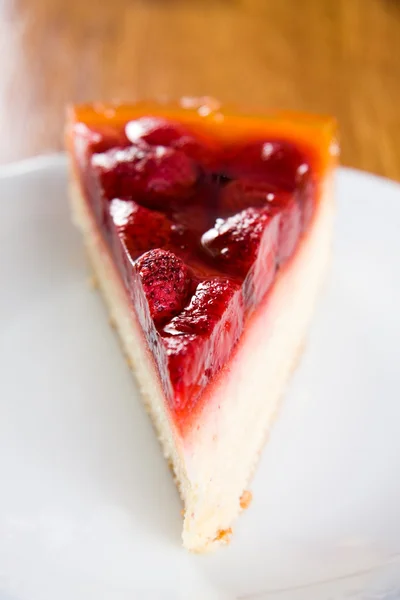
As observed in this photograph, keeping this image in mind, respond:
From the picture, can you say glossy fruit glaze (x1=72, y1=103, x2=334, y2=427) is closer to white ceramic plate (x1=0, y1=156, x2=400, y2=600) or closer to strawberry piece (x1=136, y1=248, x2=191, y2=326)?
strawberry piece (x1=136, y1=248, x2=191, y2=326)

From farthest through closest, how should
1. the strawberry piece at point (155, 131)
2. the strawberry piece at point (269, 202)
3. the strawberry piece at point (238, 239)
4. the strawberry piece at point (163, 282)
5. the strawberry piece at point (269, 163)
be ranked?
the strawberry piece at point (155, 131) < the strawberry piece at point (269, 163) < the strawberry piece at point (269, 202) < the strawberry piece at point (238, 239) < the strawberry piece at point (163, 282)

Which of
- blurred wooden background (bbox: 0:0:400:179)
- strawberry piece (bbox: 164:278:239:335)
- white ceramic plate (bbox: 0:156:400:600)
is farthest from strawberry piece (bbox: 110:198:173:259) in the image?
blurred wooden background (bbox: 0:0:400:179)

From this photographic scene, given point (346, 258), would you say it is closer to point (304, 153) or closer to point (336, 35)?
point (304, 153)

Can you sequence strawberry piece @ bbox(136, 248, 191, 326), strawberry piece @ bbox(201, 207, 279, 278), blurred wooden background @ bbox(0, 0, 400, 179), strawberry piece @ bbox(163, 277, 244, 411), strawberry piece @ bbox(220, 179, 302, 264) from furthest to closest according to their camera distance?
1. blurred wooden background @ bbox(0, 0, 400, 179)
2. strawberry piece @ bbox(220, 179, 302, 264)
3. strawberry piece @ bbox(201, 207, 279, 278)
4. strawberry piece @ bbox(136, 248, 191, 326)
5. strawberry piece @ bbox(163, 277, 244, 411)

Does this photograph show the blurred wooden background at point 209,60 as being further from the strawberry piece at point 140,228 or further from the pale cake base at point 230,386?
the strawberry piece at point 140,228

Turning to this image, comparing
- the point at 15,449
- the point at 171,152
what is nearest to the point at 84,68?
the point at 171,152

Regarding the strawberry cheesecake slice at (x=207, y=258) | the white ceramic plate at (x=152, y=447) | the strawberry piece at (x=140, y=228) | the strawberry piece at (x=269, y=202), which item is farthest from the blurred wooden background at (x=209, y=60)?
the strawberry piece at (x=140, y=228)

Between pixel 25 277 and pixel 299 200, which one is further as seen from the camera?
pixel 25 277

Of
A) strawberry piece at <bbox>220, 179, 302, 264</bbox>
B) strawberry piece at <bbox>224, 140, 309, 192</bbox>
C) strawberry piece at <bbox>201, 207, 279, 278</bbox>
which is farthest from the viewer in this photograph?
strawberry piece at <bbox>224, 140, 309, 192</bbox>
